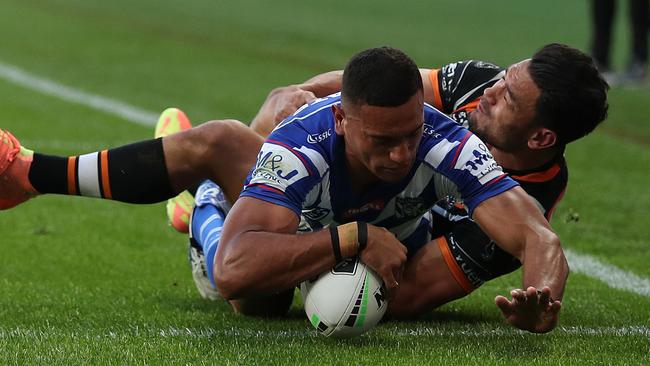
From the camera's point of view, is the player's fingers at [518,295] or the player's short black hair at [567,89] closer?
the player's fingers at [518,295]

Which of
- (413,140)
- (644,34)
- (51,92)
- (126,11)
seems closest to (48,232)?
(413,140)

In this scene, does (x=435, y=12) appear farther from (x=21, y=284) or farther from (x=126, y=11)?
(x=21, y=284)

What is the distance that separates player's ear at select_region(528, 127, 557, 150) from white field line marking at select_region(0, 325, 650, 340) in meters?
0.77

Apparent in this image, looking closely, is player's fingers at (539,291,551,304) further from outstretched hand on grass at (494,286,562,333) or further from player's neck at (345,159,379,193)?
player's neck at (345,159,379,193)

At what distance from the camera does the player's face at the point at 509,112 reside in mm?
5156

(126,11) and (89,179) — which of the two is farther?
(126,11)

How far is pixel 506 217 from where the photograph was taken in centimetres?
470

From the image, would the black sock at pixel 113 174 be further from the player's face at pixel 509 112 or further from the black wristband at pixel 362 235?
the player's face at pixel 509 112

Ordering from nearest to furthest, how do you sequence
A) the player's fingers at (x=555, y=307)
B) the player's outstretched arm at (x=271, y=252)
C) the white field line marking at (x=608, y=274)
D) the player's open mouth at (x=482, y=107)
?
the player's fingers at (x=555, y=307) → the player's outstretched arm at (x=271, y=252) → the player's open mouth at (x=482, y=107) → the white field line marking at (x=608, y=274)

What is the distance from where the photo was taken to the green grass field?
4.57 metres

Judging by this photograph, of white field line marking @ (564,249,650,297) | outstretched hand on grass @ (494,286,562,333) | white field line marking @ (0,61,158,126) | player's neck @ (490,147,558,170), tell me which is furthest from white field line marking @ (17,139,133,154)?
outstretched hand on grass @ (494,286,562,333)

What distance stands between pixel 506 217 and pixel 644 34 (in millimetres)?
10299

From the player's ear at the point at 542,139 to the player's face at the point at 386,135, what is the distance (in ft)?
2.66

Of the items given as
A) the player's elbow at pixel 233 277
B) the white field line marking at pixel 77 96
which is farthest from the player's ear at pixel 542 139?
the white field line marking at pixel 77 96
